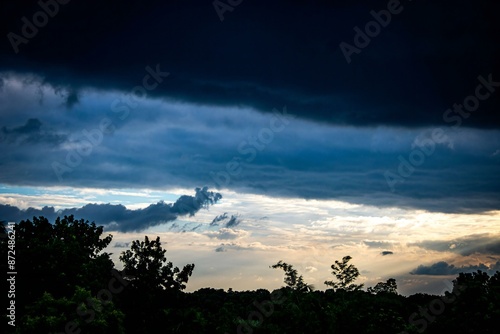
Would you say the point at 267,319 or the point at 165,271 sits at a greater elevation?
the point at 165,271

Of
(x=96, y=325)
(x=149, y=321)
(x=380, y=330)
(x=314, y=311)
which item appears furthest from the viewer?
(x=314, y=311)

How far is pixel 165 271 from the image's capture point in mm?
40812

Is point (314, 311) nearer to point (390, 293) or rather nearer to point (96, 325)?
point (390, 293)

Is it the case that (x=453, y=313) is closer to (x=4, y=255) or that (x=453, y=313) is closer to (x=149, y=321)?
(x=149, y=321)

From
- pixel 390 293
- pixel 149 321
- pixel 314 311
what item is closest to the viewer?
pixel 149 321

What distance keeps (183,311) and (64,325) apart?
17376 mm

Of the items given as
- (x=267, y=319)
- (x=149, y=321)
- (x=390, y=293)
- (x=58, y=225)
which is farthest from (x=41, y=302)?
(x=390, y=293)

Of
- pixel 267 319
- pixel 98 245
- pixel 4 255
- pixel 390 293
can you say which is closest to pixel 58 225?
pixel 98 245

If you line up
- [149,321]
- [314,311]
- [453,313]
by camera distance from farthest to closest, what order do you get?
1. [314,311]
2. [149,321]
3. [453,313]

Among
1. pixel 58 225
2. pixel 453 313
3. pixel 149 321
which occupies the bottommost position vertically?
pixel 149 321

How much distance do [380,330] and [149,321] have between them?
17952 millimetres

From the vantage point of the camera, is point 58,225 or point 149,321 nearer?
point 149,321

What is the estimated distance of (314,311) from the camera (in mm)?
43875

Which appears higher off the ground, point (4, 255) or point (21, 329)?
point (4, 255)
